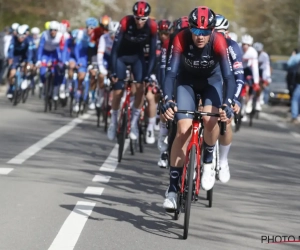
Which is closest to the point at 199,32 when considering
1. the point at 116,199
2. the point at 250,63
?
the point at 116,199

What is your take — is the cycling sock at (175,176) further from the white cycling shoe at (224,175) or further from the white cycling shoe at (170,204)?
the white cycling shoe at (224,175)

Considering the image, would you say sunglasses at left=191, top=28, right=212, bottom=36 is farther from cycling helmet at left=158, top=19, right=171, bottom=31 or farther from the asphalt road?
cycling helmet at left=158, top=19, right=171, bottom=31

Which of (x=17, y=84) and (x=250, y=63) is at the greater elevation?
(x=250, y=63)

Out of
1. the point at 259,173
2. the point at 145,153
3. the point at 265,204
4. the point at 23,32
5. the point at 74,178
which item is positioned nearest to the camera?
the point at 265,204

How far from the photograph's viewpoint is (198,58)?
895cm

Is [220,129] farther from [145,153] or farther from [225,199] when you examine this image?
[145,153]

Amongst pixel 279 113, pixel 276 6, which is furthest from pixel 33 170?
pixel 276 6

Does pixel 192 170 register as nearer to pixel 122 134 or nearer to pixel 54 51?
pixel 122 134

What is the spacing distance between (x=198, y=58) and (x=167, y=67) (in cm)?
29

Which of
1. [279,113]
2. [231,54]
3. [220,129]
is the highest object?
[231,54]

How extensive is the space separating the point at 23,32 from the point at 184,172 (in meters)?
16.4

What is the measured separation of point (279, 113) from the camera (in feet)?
114

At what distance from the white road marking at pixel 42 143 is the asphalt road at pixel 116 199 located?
0.02 meters

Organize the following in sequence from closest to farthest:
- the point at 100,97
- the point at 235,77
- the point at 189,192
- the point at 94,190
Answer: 1. the point at 189,192
2. the point at 235,77
3. the point at 94,190
4. the point at 100,97
